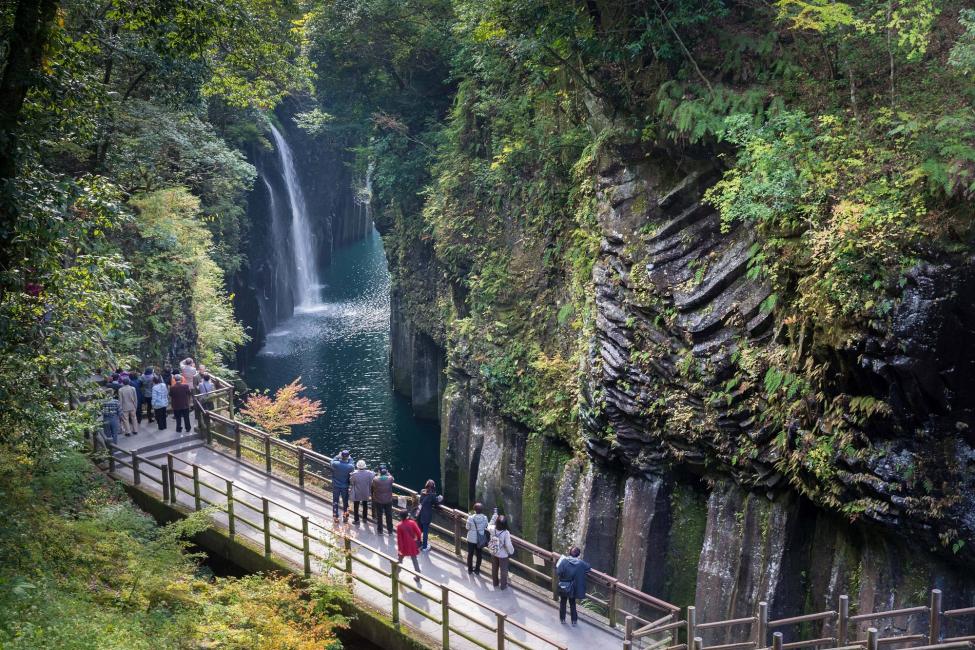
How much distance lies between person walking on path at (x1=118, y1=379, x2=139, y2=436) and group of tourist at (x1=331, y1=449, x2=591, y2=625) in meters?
5.66

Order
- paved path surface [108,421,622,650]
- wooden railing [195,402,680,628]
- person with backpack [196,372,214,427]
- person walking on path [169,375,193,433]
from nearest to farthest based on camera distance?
paved path surface [108,421,622,650] → wooden railing [195,402,680,628] → person walking on path [169,375,193,433] → person with backpack [196,372,214,427]

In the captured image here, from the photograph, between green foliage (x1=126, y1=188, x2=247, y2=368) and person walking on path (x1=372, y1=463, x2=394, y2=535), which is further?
green foliage (x1=126, y1=188, x2=247, y2=368)

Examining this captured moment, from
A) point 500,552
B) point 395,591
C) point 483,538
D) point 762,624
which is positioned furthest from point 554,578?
point 762,624

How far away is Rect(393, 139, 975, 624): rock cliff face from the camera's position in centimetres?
1312

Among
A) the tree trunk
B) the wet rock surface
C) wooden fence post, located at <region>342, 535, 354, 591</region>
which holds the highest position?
the tree trunk

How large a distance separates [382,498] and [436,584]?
3.60 metres

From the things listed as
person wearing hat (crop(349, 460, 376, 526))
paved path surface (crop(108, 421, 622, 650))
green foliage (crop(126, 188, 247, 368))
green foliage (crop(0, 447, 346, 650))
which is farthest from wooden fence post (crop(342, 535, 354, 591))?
green foliage (crop(126, 188, 247, 368))

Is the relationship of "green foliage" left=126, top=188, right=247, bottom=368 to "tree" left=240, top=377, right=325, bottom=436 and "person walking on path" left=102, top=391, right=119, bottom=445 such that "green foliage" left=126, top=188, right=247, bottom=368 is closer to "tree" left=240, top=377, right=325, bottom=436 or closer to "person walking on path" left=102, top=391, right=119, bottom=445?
"tree" left=240, top=377, right=325, bottom=436

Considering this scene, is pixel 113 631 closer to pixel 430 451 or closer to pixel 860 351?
A: pixel 860 351

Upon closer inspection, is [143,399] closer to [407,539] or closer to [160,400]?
[160,400]

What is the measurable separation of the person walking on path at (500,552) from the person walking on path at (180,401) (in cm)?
872

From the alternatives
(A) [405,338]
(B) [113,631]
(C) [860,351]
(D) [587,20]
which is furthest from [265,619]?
(A) [405,338]

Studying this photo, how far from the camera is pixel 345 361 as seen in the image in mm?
44938

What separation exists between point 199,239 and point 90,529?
644 inches
